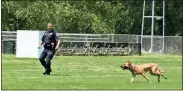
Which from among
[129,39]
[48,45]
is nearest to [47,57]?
[48,45]

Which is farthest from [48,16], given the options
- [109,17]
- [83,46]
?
[83,46]

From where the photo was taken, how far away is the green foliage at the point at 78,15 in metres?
58.9

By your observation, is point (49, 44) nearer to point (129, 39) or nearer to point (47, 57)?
point (47, 57)

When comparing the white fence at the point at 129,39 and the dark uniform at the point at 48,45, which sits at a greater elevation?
the dark uniform at the point at 48,45

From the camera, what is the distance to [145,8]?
64.0 meters

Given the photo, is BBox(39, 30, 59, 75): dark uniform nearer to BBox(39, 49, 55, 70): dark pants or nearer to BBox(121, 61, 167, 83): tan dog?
BBox(39, 49, 55, 70): dark pants

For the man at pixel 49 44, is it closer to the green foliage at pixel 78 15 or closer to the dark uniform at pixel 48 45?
the dark uniform at pixel 48 45

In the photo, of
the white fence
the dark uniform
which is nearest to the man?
the dark uniform

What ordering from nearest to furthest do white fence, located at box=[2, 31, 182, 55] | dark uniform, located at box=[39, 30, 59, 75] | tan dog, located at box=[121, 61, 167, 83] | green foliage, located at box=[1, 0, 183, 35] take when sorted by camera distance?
1. tan dog, located at box=[121, 61, 167, 83]
2. dark uniform, located at box=[39, 30, 59, 75]
3. white fence, located at box=[2, 31, 182, 55]
4. green foliage, located at box=[1, 0, 183, 35]

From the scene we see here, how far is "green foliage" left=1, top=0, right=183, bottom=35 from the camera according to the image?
58.9 meters

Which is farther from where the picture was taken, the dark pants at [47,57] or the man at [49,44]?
the man at [49,44]

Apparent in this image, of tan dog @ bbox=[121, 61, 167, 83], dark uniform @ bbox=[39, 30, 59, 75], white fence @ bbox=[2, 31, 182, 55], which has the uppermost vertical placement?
dark uniform @ bbox=[39, 30, 59, 75]

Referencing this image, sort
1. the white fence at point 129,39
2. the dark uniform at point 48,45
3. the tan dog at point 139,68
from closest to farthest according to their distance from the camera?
the tan dog at point 139,68 < the dark uniform at point 48,45 < the white fence at point 129,39

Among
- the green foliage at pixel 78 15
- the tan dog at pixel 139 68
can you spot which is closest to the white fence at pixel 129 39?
the green foliage at pixel 78 15
